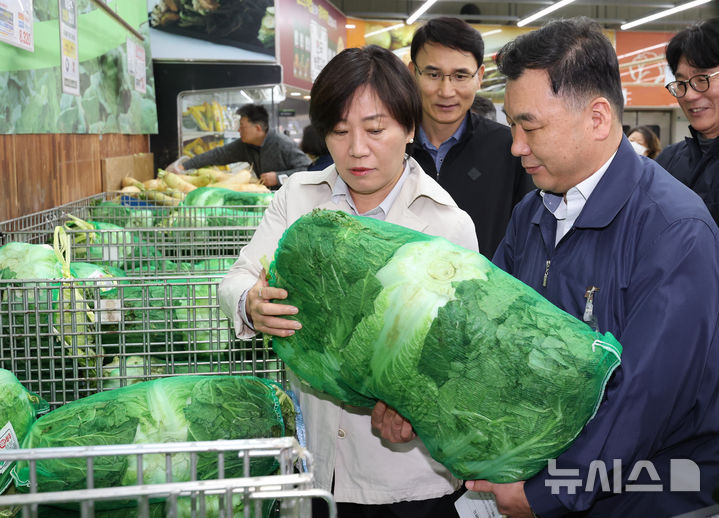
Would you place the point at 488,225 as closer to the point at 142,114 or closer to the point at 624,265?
the point at 624,265

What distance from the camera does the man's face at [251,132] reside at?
19.0 feet

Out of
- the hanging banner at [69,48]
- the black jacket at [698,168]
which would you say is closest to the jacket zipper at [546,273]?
the black jacket at [698,168]

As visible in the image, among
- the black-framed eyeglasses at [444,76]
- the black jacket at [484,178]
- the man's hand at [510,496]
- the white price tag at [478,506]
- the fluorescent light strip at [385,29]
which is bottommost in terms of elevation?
the white price tag at [478,506]

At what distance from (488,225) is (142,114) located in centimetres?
419

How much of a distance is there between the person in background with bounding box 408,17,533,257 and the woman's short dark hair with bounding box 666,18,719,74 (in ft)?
2.28

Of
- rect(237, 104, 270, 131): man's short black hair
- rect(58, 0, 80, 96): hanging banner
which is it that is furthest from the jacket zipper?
rect(237, 104, 270, 131): man's short black hair

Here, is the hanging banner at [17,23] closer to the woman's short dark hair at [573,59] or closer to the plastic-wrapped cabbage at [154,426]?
the plastic-wrapped cabbage at [154,426]

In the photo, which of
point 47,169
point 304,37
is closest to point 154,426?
point 47,169

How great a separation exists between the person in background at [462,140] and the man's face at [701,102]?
0.67 metres

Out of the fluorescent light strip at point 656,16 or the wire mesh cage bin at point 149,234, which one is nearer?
the wire mesh cage bin at point 149,234

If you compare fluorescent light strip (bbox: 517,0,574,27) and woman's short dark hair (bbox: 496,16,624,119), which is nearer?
woman's short dark hair (bbox: 496,16,624,119)

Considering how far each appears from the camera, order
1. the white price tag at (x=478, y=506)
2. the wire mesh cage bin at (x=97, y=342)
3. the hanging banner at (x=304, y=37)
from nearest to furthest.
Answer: the white price tag at (x=478, y=506) → the wire mesh cage bin at (x=97, y=342) → the hanging banner at (x=304, y=37)

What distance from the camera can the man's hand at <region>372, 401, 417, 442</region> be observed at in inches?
47.8

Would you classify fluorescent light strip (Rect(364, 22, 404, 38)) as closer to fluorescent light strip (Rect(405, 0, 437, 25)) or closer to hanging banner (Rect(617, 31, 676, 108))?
fluorescent light strip (Rect(405, 0, 437, 25))
